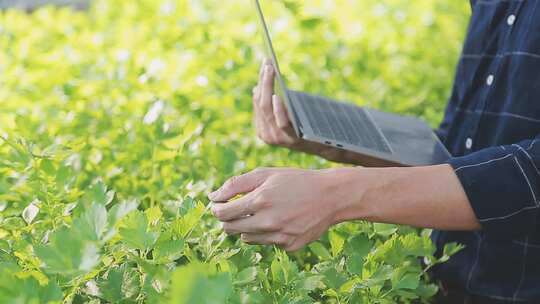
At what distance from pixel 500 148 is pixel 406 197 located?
21 centimetres

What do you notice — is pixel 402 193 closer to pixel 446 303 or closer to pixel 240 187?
pixel 240 187

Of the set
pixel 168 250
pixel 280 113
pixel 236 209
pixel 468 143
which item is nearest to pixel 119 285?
pixel 168 250

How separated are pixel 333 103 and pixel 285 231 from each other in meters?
0.78

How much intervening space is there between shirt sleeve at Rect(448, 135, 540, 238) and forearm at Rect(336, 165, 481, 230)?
0.06 feet

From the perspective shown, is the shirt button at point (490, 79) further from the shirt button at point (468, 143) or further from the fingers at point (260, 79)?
the fingers at point (260, 79)

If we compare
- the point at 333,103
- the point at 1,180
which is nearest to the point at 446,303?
the point at 333,103

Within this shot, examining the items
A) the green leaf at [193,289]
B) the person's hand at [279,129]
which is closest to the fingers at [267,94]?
the person's hand at [279,129]

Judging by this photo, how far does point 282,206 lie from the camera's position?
3.80ft

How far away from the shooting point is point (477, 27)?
1.84 m

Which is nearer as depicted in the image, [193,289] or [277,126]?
[193,289]

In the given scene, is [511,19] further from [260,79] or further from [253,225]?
[253,225]

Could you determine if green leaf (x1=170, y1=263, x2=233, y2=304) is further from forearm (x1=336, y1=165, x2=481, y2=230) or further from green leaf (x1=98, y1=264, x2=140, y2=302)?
forearm (x1=336, y1=165, x2=481, y2=230)

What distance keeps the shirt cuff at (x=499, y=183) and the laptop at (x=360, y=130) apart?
0.95ft

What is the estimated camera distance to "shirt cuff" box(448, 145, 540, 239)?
4.27 ft
